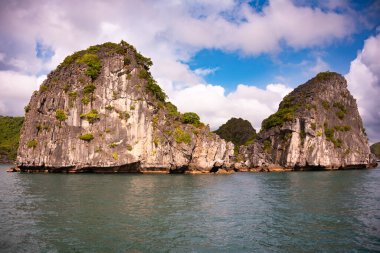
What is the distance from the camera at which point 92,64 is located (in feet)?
202

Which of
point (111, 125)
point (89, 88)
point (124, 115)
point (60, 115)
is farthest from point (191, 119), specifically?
point (60, 115)

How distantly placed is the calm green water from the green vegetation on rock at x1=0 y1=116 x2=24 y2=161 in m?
101

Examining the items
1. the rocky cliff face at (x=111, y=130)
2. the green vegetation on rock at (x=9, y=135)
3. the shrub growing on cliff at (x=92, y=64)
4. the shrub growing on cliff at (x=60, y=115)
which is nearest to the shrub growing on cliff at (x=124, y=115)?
the rocky cliff face at (x=111, y=130)

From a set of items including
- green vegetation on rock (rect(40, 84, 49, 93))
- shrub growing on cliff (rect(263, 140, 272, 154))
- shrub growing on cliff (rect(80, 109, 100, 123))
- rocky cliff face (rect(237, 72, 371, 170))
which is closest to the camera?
shrub growing on cliff (rect(80, 109, 100, 123))

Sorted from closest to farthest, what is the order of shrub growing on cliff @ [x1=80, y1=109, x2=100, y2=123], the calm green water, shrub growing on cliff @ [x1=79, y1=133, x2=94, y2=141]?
the calm green water
shrub growing on cliff @ [x1=79, y1=133, x2=94, y2=141]
shrub growing on cliff @ [x1=80, y1=109, x2=100, y2=123]

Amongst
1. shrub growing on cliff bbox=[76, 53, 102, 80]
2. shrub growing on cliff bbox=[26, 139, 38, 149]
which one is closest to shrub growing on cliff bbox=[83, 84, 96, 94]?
shrub growing on cliff bbox=[76, 53, 102, 80]

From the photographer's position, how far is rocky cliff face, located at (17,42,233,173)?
188 feet

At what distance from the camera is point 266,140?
89312 millimetres

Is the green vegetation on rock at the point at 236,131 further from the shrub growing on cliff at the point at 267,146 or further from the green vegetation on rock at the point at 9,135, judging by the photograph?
the green vegetation on rock at the point at 9,135

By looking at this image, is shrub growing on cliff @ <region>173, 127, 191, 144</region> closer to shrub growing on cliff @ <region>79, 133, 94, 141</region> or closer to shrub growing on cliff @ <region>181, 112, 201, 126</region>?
shrub growing on cliff @ <region>181, 112, 201, 126</region>

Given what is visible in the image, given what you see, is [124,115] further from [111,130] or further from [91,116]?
[91,116]

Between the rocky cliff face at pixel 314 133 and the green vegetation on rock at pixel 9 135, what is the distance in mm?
84030

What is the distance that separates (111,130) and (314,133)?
48.7 meters

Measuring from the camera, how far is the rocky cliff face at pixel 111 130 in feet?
188
